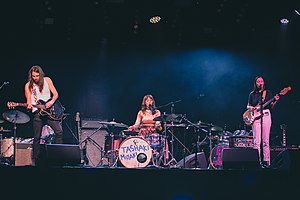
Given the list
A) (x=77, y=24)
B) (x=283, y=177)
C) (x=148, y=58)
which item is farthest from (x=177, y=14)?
(x=283, y=177)

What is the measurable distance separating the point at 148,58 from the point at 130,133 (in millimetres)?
3108

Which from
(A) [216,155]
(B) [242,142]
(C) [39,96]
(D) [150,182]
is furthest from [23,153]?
(D) [150,182]

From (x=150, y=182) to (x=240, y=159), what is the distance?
1.81 m

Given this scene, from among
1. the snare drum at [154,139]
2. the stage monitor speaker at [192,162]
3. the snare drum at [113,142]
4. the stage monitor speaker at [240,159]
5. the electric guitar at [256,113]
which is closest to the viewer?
the stage monitor speaker at [240,159]

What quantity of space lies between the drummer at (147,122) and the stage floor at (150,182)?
5.54 meters

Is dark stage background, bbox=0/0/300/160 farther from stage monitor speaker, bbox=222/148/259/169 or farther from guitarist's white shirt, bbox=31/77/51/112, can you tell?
stage monitor speaker, bbox=222/148/259/169

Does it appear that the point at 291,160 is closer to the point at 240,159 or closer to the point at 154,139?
the point at 240,159

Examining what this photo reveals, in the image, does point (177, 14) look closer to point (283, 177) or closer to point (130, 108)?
point (130, 108)

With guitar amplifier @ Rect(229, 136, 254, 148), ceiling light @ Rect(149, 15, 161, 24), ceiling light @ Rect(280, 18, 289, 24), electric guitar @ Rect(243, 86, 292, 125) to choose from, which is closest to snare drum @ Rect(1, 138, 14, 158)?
ceiling light @ Rect(149, 15, 161, 24)

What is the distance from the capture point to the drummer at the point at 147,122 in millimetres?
9648

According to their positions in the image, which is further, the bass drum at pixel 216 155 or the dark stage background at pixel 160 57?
the dark stage background at pixel 160 57

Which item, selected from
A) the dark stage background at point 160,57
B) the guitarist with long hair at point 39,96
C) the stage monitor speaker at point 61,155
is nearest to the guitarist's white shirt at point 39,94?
the guitarist with long hair at point 39,96

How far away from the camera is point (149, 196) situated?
13.1ft

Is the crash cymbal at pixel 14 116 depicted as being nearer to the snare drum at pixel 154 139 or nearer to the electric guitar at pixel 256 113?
the snare drum at pixel 154 139
